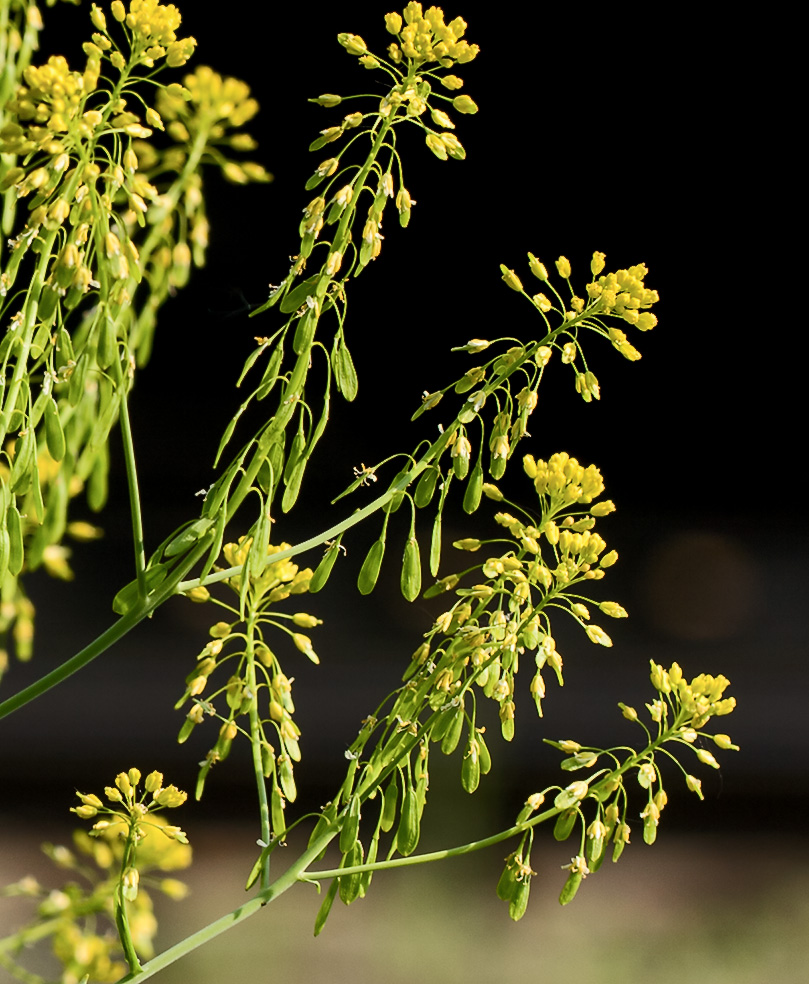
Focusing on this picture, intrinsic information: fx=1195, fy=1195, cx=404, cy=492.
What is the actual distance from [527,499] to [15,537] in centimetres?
174

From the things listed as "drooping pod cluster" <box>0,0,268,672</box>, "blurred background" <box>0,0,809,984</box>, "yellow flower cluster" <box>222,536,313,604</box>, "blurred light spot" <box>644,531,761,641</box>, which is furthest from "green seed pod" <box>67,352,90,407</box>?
"blurred light spot" <box>644,531,761,641</box>

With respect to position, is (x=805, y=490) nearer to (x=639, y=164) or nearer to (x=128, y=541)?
(x=639, y=164)

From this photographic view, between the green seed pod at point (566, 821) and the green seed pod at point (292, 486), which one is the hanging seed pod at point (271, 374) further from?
the green seed pod at point (566, 821)

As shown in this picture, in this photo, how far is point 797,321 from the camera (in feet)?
7.08

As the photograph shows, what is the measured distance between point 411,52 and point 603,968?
5.32 ft

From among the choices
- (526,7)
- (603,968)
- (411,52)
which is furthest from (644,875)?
(411,52)

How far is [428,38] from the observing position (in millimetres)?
447

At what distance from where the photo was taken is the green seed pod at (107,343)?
0.40 meters

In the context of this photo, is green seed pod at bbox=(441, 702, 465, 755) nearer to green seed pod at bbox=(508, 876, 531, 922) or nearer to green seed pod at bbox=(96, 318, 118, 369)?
green seed pod at bbox=(508, 876, 531, 922)

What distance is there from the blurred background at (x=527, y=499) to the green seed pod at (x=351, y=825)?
1.24 m

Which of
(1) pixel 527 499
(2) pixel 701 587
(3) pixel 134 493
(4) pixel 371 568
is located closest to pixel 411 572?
(4) pixel 371 568

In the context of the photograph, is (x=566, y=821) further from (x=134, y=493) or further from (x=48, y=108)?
(x=48, y=108)

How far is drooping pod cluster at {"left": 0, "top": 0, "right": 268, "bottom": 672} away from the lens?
1.25ft

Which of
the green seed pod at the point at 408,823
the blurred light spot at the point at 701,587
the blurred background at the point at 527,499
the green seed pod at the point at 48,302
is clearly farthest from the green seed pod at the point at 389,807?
the blurred light spot at the point at 701,587
